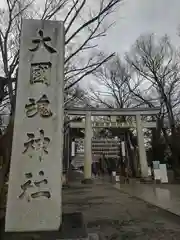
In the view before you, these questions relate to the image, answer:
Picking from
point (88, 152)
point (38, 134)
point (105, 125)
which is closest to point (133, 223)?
point (38, 134)

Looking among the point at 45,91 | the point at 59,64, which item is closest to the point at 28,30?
the point at 59,64

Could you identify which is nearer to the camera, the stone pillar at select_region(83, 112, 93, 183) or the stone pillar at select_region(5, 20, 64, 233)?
the stone pillar at select_region(5, 20, 64, 233)

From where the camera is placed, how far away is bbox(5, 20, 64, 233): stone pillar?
3.00m

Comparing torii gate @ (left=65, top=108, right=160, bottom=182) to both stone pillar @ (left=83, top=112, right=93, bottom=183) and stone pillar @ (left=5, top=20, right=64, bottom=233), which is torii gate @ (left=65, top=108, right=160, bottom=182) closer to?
stone pillar @ (left=83, top=112, right=93, bottom=183)

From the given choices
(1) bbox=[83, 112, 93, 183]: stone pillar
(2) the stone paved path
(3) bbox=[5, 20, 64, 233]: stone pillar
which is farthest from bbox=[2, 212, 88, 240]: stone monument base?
(1) bbox=[83, 112, 93, 183]: stone pillar

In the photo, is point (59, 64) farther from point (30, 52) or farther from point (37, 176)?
point (37, 176)

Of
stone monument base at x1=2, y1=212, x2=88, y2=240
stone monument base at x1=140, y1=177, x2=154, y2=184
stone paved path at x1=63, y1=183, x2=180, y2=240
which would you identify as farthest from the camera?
stone monument base at x1=140, y1=177, x2=154, y2=184

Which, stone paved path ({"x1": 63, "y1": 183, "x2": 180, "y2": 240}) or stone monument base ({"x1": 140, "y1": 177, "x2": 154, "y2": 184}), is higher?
stone monument base ({"x1": 140, "y1": 177, "x2": 154, "y2": 184})

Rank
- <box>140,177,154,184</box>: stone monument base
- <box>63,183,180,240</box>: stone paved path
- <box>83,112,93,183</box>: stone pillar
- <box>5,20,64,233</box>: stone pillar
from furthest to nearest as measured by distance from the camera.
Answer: <box>83,112,93,183</box>: stone pillar
<box>140,177,154,184</box>: stone monument base
<box>63,183,180,240</box>: stone paved path
<box>5,20,64,233</box>: stone pillar

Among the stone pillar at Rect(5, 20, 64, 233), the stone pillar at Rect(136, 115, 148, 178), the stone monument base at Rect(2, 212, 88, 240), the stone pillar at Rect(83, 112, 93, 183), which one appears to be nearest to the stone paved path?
the stone monument base at Rect(2, 212, 88, 240)

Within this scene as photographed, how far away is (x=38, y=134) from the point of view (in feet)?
10.9

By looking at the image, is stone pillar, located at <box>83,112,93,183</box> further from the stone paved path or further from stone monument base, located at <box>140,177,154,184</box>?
the stone paved path

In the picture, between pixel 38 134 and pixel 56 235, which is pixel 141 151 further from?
pixel 56 235

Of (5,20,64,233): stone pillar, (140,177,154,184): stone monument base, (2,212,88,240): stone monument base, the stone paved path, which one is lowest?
the stone paved path
